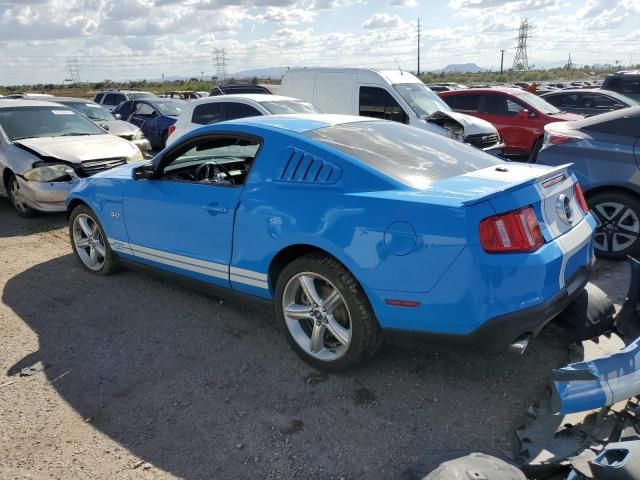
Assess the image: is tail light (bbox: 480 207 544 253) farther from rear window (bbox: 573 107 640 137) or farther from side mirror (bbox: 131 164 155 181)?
rear window (bbox: 573 107 640 137)

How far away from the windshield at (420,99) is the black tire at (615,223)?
442cm

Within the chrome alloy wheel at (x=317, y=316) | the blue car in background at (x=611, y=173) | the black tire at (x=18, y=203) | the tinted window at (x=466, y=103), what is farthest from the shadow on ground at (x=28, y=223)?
the tinted window at (x=466, y=103)

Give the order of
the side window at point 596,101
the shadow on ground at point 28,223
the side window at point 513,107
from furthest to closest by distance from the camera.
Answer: the side window at point 596,101
the side window at point 513,107
the shadow on ground at point 28,223

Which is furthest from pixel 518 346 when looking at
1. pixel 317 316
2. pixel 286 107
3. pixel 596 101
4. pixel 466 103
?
pixel 596 101

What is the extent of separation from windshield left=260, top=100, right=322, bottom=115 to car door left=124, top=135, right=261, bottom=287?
3.88m

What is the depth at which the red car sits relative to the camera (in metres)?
10.5

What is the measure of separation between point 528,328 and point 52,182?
655cm

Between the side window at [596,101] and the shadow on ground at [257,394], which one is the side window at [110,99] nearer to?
the side window at [596,101]

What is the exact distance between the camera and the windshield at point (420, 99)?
927cm

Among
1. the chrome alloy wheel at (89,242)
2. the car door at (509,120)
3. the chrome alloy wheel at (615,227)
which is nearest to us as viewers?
the chrome alloy wheel at (89,242)

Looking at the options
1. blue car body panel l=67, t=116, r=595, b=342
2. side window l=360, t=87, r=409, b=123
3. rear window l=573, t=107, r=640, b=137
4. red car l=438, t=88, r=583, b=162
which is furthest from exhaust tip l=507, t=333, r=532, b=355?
red car l=438, t=88, r=583, b=162

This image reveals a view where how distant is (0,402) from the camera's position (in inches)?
123

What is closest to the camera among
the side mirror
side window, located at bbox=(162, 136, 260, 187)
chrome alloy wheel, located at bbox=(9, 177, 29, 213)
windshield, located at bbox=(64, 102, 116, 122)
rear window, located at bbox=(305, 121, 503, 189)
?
rear window, located at bbox=(305, 121, 503, 189)

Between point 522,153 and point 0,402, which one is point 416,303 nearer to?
point 0,402
